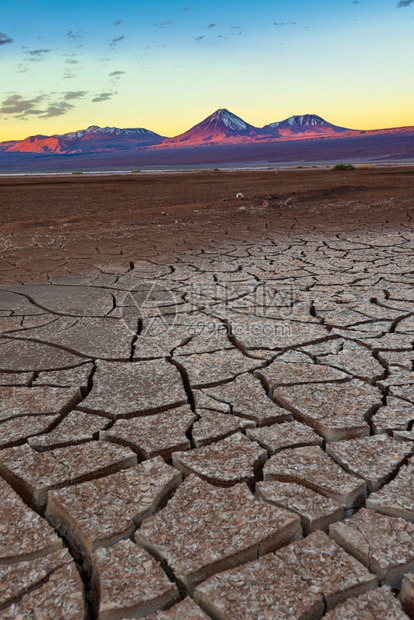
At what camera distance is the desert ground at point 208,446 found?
1212mm

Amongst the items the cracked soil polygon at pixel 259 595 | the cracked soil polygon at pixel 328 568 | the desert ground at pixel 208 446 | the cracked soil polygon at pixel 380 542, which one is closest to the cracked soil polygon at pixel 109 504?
the desert ground at pixel 208 446

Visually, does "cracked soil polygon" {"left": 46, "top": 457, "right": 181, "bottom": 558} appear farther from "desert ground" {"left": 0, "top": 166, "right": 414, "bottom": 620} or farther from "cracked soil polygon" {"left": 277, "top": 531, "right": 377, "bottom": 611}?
"cracked soil polygon" {"left": 277, "top": 531, "right": 377, "bottom": 611}

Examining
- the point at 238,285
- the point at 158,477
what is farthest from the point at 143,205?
the point at 158,477

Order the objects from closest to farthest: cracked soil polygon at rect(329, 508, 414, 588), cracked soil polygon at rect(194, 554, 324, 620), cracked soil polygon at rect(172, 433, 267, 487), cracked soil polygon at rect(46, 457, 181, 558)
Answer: cracked soil polygon at rect(194, 554, 324, 620), cracked soil polygon at rect(329, 508, 414, 588), cracked soil polygon at rect(46, 457, 181, 558), cracked soil polygon at rect(172, 433, 267, 487)

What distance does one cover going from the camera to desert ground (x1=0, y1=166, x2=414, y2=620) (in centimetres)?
121

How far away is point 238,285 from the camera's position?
13.3 feet

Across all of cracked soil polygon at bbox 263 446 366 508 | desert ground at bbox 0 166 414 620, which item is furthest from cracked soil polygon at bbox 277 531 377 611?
cracked soil polygon at bbox 263 446 366 508

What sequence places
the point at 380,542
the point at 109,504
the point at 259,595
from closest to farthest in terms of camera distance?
1. the point at 259,595
2. the point at 380,542
3. the point at 109,504

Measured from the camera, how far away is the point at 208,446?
1.80 m

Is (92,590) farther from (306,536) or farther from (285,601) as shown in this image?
(306,536)

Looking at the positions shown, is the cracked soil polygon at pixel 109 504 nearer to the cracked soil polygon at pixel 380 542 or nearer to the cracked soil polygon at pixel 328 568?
the cracked soil polygon at pixel 328 568

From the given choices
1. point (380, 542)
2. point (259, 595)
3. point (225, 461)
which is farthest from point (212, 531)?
point (380, 542)

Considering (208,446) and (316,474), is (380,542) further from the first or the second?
(208,446)

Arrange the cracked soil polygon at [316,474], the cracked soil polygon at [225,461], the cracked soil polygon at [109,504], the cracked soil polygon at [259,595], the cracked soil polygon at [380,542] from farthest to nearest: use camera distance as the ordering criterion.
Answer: the cracked soil polygon at [225,461], the cracked soil polygon at [316,474], the cracked soil polygon at [109,504], the cracked soil polygon at [380,542], the cracked soil polygon at [259,595]
